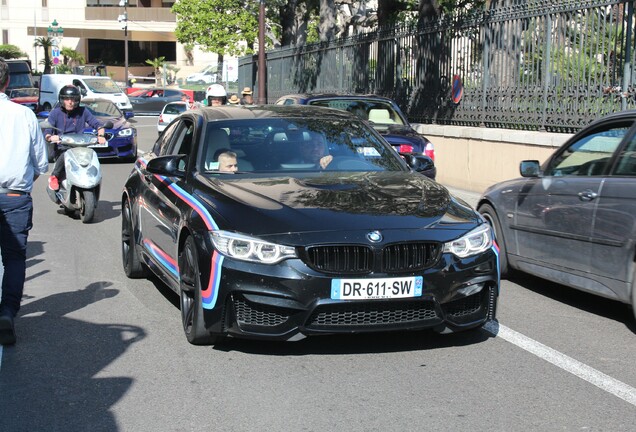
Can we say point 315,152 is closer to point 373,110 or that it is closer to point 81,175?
point 81,175

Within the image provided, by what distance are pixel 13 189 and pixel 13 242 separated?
35 centimetres

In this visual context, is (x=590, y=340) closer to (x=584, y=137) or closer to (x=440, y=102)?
(x=584, y=137)

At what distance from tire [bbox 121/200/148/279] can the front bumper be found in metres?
2.82

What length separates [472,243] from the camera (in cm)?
609

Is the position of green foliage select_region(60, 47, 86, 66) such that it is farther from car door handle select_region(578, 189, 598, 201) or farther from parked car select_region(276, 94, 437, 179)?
car door handle select_region(578, 189, 598, 201)

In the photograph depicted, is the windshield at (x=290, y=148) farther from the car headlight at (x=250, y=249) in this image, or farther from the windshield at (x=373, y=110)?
the windshield at (x=373, y=110)

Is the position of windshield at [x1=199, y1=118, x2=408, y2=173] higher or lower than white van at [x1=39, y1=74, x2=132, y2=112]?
higher

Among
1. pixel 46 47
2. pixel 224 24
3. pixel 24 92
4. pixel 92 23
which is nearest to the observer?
pixel 24 92

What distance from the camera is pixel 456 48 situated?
56.9ft

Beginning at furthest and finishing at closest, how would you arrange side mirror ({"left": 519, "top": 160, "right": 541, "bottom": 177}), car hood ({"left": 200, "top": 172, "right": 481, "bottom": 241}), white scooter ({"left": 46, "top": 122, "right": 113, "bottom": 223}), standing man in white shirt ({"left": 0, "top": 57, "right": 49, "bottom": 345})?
white scooter ({"left": 46, "top": 122, "right": 113, "bottom": 223})
side mirror ({"left": 519, "top": 160, "right": 541, "bottom": 177})
standing man in white shirt ({"left": 0, "top": 57, "right": 49, "bottom": 345})
car hood ({"left": 200, "top": 172, "right": 481, "bottom": 241})

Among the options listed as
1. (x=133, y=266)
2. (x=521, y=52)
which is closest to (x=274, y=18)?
(x=521, y=52)

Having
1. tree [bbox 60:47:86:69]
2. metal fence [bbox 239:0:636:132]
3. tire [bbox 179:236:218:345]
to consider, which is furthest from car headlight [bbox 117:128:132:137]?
tree [bbox 60:47:86:69]

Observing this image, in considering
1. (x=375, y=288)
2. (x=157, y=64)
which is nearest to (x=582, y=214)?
(x=375, y=288)

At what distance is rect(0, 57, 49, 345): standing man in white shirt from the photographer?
630 centimetres
